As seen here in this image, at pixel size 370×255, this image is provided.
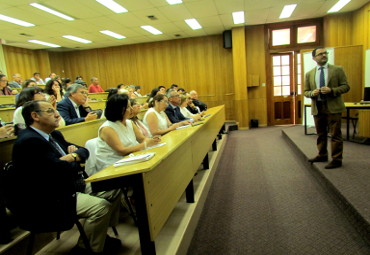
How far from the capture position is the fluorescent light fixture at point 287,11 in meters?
6.05

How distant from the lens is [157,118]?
3.35 metres

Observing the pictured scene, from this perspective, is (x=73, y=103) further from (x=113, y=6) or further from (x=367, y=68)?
(x=367, y=68)

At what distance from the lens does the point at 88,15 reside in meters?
5.59

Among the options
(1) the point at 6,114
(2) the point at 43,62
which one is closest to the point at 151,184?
(1) the point at 6,114

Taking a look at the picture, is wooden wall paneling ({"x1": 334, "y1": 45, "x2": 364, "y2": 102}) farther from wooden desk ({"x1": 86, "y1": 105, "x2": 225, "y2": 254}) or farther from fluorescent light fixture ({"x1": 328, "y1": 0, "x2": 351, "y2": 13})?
wooden desk ({"x1": 86, "y1": 105, "x2": 225, "y2": 254})

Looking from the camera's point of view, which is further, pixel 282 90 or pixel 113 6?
pixel 282 90

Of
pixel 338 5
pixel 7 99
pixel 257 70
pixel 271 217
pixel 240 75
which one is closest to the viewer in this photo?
pixel 271 217

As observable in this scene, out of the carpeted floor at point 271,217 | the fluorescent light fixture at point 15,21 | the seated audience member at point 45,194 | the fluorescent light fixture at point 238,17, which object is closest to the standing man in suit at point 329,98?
the carpeted floor at point 271,217

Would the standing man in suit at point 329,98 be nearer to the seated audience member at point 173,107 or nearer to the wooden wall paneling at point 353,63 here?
the seated audience member at point 173,107

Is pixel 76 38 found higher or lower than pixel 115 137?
higher

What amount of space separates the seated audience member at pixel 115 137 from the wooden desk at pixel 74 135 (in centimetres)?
51

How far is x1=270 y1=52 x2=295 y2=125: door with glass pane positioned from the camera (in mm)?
7846

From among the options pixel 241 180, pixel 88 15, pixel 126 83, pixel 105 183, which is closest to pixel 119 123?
pixel 105 183

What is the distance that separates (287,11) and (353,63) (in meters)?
2.12
